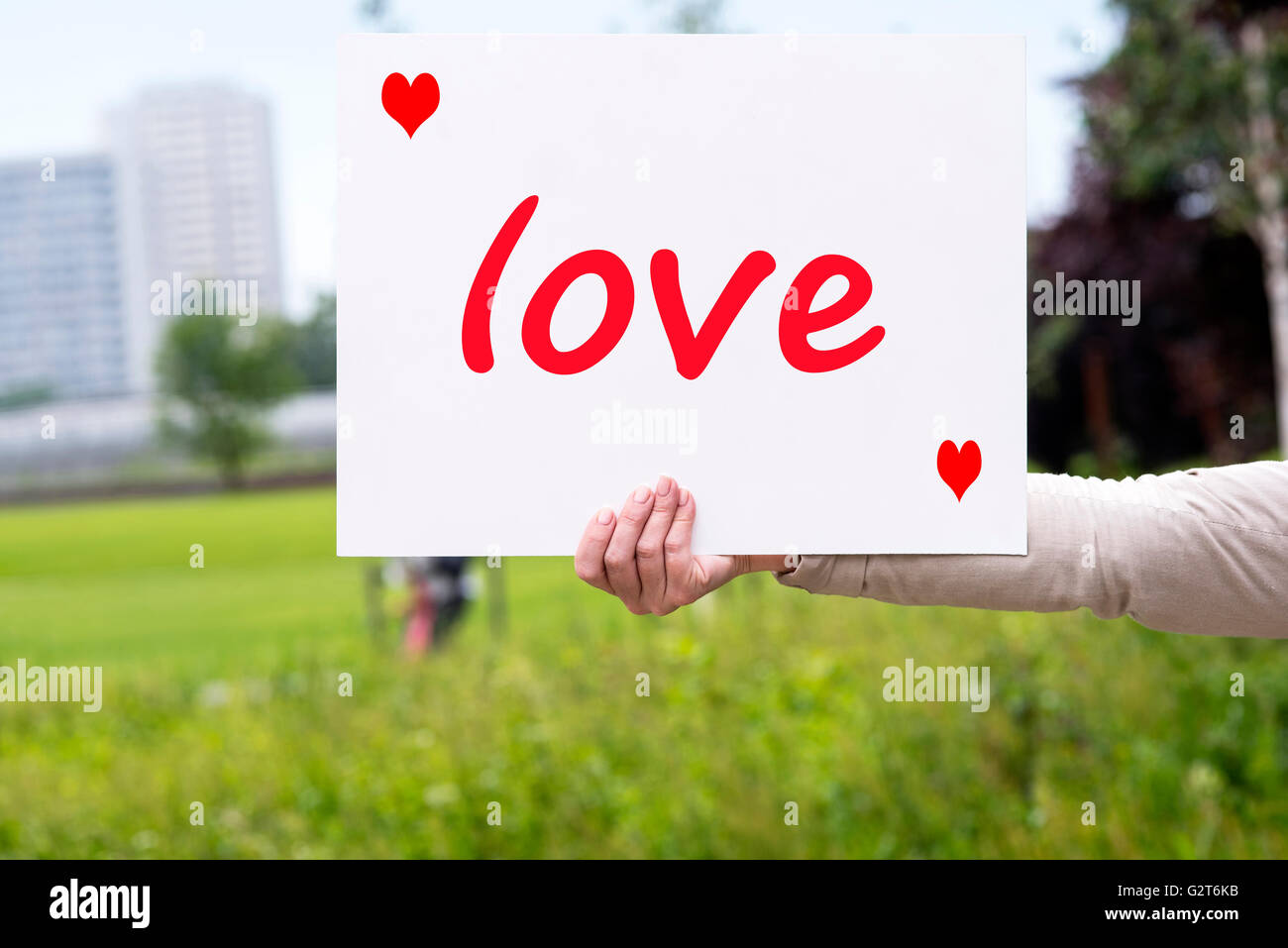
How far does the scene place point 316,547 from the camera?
10.0 meters

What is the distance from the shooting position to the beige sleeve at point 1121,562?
1230mm

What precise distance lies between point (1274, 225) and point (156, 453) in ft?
24.2

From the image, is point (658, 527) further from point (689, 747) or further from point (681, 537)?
point (689, 747)

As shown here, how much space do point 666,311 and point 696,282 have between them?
0.05 metres

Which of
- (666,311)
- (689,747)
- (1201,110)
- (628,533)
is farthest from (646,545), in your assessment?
(1201,110)

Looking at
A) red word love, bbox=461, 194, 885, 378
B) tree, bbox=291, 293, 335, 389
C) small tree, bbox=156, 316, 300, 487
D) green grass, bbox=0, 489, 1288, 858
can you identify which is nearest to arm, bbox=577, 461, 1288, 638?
red word love, bbox=461, 194, 885, 378

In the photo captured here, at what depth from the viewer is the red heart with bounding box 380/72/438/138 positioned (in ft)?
3.96

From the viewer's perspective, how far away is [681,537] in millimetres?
1194

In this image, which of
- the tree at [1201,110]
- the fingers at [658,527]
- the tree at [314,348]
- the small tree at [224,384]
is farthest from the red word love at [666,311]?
the small tree at [224,384]

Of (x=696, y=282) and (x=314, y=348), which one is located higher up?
(x=314, y=348)

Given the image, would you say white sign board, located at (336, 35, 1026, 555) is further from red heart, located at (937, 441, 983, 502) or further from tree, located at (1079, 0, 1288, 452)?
tree, located at (1079, 0, 1288, 452)

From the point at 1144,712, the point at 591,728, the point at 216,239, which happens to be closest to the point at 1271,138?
the point at 1144,712

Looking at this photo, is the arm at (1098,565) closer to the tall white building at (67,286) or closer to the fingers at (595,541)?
the fingers at (595,541)

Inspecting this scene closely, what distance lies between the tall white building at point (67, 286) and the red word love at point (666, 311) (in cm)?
578
